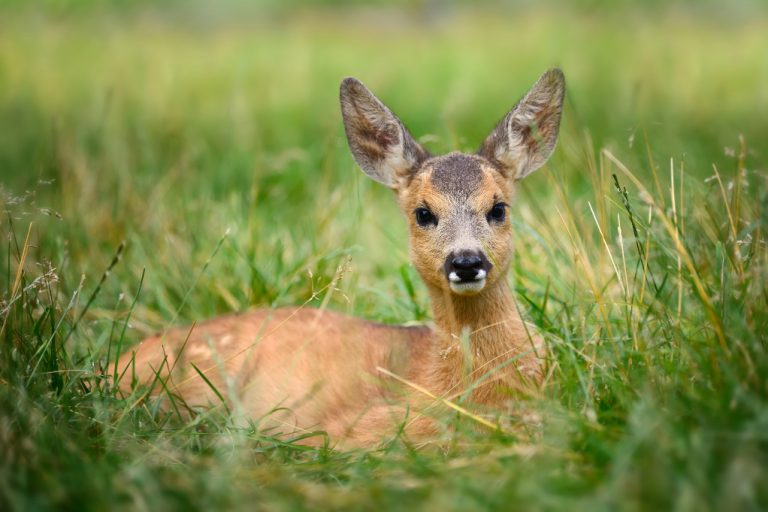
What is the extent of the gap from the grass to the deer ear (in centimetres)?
25

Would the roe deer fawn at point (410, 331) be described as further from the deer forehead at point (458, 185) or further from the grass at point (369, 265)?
the grass at point (369, 265)

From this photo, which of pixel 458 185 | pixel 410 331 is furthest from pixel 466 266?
pixel 410 331

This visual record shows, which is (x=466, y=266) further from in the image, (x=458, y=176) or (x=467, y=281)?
(x=458, y=176)

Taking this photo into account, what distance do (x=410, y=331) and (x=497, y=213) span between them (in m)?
0.68

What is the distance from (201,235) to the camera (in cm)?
552

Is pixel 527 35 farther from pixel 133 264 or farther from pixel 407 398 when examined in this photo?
pixel 407 398

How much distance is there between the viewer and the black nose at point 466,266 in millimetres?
3791

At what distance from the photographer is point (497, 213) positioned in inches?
165

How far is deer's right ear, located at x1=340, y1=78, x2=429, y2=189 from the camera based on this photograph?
452 cm

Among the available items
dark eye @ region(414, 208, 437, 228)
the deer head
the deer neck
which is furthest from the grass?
dark eye @ region(414, 208, 437, 228)

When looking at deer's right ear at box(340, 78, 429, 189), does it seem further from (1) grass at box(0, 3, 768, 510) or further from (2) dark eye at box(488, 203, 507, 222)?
(2) dark eye at box(488, 203, 507, 222)

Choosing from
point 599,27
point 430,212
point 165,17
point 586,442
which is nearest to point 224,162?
point 430,212

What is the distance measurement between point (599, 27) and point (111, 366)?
32.0 ft

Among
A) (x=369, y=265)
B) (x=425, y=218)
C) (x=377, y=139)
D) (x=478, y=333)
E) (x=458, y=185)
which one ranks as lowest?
(x=369, y=265)
